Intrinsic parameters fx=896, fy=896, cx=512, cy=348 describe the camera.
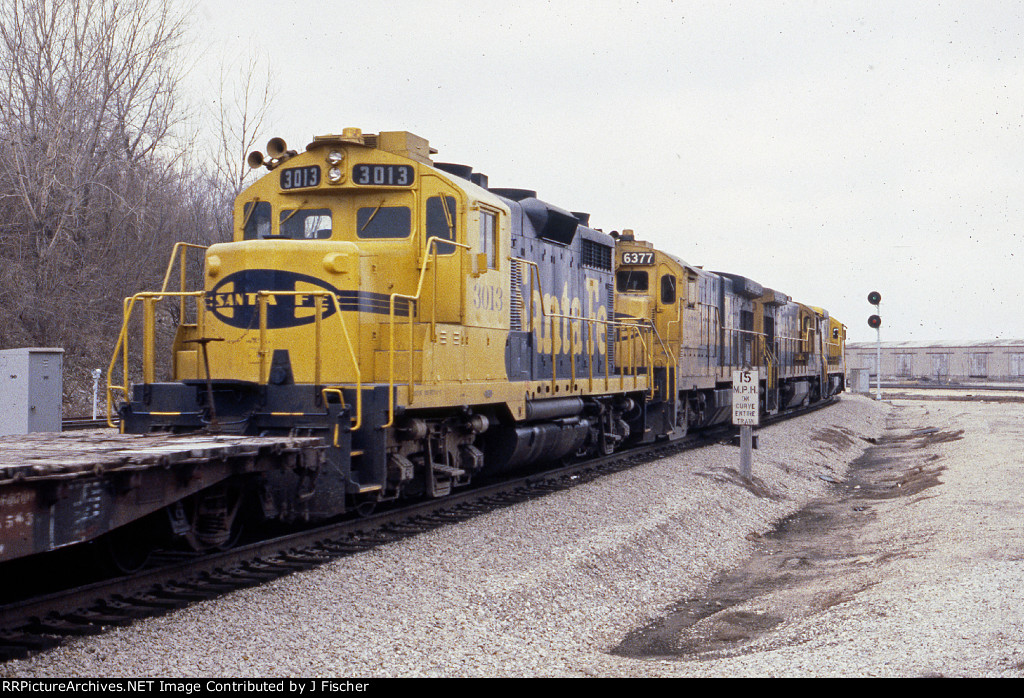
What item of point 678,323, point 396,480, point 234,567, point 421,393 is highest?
point 678,323

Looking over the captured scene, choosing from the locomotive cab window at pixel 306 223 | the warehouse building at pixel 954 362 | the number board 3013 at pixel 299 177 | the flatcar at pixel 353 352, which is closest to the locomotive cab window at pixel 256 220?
the flatcar at pixel 353 352

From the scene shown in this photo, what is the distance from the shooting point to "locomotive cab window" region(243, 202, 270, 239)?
9.05 meters

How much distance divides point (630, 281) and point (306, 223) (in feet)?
30.4

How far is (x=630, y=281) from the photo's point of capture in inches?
674

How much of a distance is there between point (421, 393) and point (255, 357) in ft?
4.85

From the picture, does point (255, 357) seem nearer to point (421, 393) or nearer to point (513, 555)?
point (421, 393)

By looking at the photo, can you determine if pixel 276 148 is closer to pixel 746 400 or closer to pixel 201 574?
pixel 201 574

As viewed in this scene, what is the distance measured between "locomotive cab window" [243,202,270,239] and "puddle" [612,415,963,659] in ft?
17.5

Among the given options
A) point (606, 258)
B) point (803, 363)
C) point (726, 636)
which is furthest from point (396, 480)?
point (803, 363)

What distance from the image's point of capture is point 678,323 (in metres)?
16.4

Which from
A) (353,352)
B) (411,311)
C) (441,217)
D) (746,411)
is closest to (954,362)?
(746,411)

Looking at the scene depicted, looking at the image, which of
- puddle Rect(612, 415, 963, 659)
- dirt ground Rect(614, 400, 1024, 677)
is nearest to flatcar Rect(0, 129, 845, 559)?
puddle Rect(612, 415, 963, 659)
